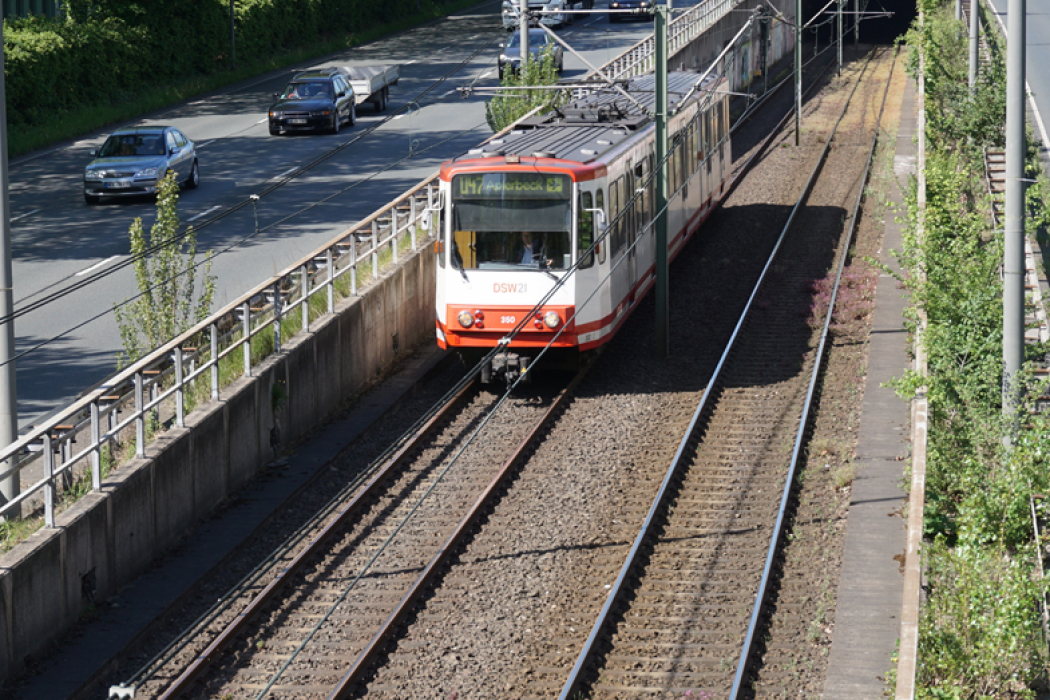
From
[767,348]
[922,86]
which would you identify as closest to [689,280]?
[767,348]

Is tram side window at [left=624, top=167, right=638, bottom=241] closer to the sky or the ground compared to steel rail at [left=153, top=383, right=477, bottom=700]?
closer to the sky

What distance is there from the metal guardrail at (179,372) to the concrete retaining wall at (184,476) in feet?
0.81

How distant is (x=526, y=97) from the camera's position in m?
31.6

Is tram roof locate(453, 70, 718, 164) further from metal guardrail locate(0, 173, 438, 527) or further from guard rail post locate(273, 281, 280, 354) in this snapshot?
guard rail post locate(273, 281, 280, 354)

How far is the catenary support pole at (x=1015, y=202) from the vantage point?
11852 millimetres

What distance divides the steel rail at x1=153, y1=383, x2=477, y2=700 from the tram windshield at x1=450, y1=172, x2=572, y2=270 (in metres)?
1.97

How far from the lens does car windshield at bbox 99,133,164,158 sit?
103 feet

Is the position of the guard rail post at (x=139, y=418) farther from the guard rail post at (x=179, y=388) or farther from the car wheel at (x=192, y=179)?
the car wheel at (x=192, y=179)

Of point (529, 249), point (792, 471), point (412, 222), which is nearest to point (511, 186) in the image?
point (529, 249)

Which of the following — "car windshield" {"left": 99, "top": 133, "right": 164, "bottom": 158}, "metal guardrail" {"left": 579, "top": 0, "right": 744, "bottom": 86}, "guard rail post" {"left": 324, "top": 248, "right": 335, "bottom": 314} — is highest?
"metal guardrail" {"left": 579, "top": 0, "right": 744, "bottom": 86}

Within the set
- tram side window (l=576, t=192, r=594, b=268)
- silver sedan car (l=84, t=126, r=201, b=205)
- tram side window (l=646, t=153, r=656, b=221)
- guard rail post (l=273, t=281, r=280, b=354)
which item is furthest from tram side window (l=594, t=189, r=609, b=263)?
silver sedan car (l=84, t=126, r=201, b=205)

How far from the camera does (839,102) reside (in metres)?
47.9

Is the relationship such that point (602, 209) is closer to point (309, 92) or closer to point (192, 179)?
point (192, 179)

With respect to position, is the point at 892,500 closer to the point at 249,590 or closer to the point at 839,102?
the point at 249,590
